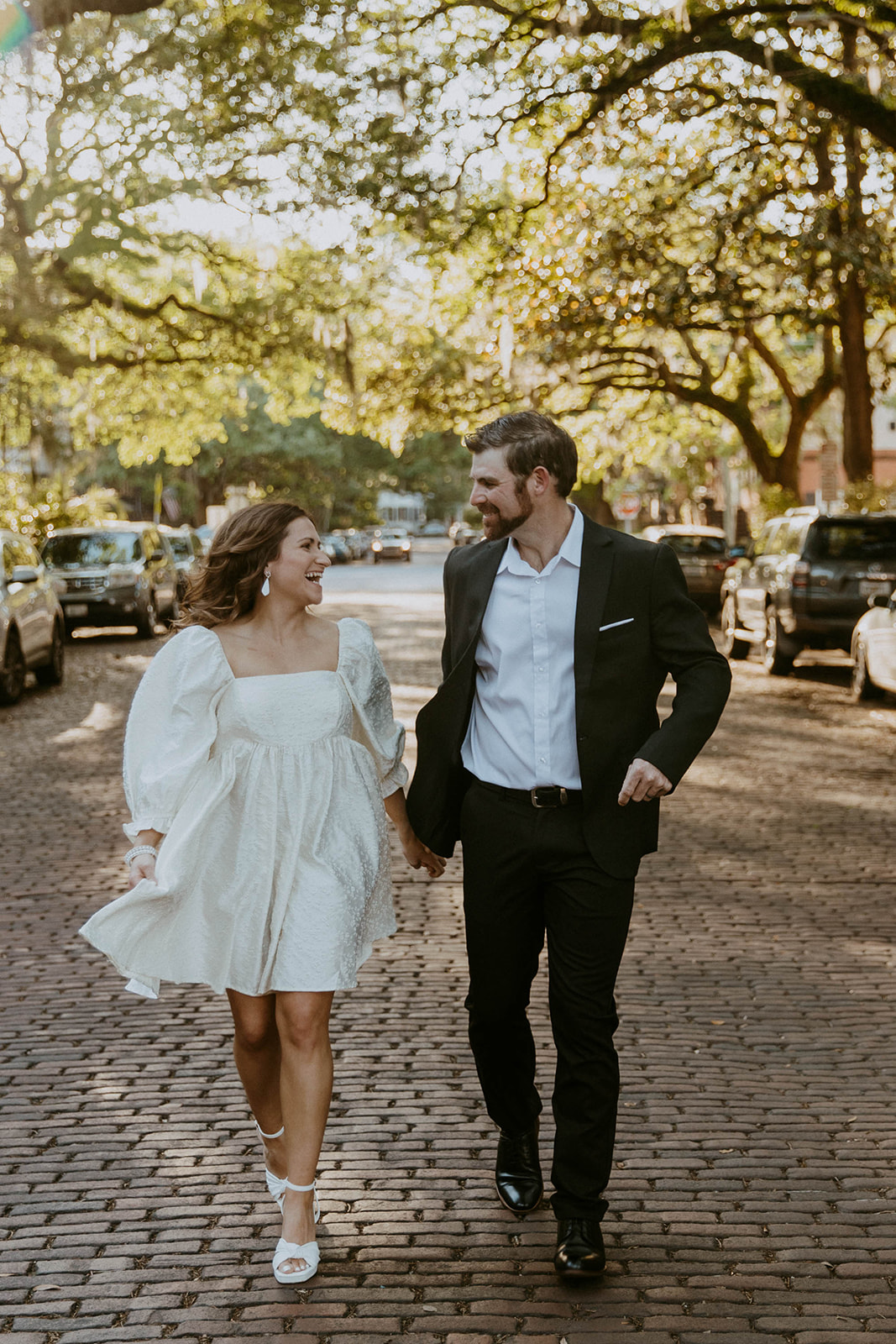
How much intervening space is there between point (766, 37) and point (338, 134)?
4947 mm

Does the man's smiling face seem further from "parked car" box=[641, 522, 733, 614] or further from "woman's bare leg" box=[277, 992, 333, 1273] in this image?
"parked car" box=[641, 522, 733, 614]

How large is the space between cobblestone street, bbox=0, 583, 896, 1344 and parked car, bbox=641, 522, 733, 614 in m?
20.3

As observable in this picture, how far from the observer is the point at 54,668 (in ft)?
62.4

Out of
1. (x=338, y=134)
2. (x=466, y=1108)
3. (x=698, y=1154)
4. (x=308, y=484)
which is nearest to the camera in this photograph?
(x=698, y=1154)

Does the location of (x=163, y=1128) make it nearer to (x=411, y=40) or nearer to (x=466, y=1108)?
(x=466, y=1108)

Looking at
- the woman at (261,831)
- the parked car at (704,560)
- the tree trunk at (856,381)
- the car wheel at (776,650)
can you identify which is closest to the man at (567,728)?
the woman at (261,831)

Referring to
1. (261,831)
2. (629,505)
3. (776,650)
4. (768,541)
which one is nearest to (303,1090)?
(261,831)

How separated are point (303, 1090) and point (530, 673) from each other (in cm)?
112

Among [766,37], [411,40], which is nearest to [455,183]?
[411,40]

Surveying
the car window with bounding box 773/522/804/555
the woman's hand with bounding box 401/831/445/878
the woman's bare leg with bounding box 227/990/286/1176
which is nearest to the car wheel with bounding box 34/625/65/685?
the car window with bounding box 773/522/804/555

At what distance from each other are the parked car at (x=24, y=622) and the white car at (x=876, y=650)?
8.75 meters

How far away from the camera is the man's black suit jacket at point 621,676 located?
3.72 metres

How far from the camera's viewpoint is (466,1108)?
4.86 m

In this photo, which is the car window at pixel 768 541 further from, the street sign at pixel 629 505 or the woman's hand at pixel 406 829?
the street sign at pixel 629 505
